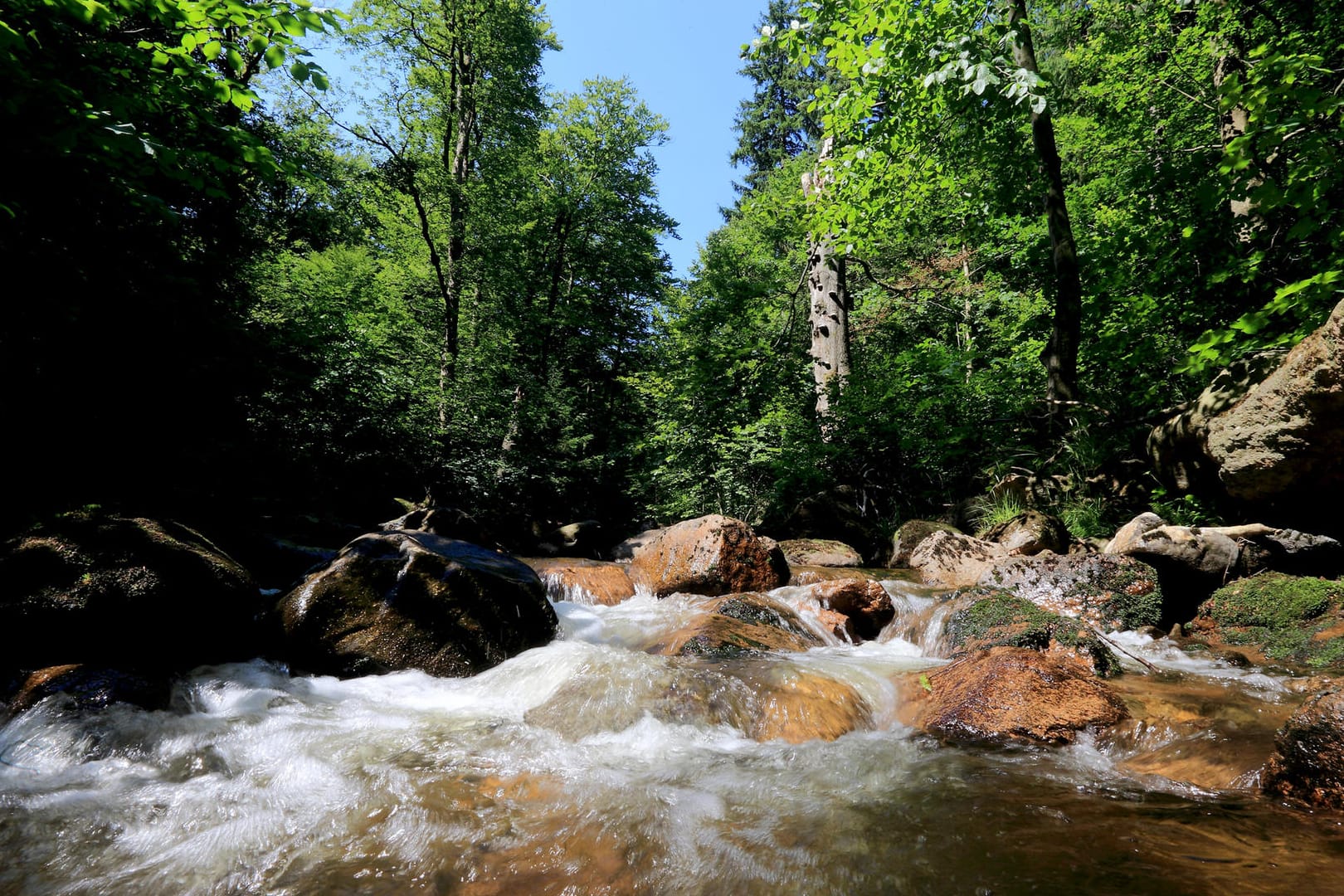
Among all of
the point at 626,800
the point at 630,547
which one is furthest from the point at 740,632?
the point at 630,547

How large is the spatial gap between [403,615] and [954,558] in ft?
21.6

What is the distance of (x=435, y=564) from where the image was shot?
16.8ft

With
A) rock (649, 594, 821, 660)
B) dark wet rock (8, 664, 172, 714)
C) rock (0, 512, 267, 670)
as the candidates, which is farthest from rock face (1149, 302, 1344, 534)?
rock (0, 512, 267, 670)

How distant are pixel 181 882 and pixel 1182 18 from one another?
1763 centimetres

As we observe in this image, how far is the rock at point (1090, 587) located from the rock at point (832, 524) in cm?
365

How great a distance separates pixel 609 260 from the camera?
20.2 m

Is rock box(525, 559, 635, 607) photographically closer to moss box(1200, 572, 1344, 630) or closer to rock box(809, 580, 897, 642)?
rock box(809, 580, 897, 642)

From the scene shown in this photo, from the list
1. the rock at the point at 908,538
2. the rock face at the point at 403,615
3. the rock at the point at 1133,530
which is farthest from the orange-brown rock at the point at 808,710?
the rock at the point at 908,538

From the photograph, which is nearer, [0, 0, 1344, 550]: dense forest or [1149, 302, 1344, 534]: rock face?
[1149, 302, 1344, 534]: rock face

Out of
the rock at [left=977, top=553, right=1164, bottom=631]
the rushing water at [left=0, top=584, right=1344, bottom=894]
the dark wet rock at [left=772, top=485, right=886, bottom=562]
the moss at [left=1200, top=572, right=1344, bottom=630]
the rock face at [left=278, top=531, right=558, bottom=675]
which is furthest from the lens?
Answer: the dark wet rock at [left=772, top=485, right=886, bottom=562]

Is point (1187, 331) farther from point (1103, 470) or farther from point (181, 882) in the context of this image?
point (181, 882)

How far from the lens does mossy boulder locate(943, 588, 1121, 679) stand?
402 centimetres

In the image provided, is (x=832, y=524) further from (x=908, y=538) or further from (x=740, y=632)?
(x=740, y=632)

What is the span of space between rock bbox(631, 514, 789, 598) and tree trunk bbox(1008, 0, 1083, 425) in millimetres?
4901
